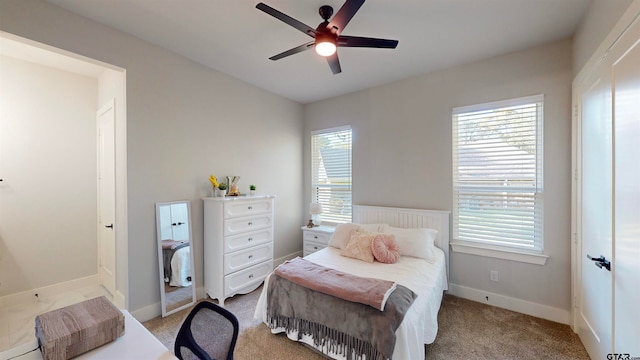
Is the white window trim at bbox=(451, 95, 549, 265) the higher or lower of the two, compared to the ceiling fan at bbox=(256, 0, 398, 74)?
lower

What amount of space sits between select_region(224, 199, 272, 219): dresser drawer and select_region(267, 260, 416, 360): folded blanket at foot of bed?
103 centimetres

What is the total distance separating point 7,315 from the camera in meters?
2.59

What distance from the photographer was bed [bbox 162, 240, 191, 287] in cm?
276

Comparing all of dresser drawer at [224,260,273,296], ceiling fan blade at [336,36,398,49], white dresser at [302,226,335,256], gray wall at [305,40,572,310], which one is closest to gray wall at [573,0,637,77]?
gray wall at [305,40,572,310]

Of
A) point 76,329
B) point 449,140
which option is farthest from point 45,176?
point 449,140

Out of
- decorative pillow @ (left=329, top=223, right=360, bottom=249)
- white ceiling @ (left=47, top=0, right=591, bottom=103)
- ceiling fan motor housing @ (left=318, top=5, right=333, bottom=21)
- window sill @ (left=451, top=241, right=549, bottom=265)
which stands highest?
white ceiling @ (left=47, top=0, right=591, bottom=103)

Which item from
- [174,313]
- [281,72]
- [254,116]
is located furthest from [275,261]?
[281,72]

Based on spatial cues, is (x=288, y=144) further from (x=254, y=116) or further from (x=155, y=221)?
(x=155, y=221)

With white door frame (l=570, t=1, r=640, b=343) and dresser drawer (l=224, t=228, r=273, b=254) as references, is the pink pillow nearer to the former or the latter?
dresser drawer (l=224, t=228, r=273, b=254)

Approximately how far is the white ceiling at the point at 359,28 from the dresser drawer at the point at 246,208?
1.72 metres

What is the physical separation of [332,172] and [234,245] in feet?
6.55

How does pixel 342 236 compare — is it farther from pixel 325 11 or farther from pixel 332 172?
pixel 325 11

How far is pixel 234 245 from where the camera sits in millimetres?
3039

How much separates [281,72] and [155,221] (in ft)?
7.62
